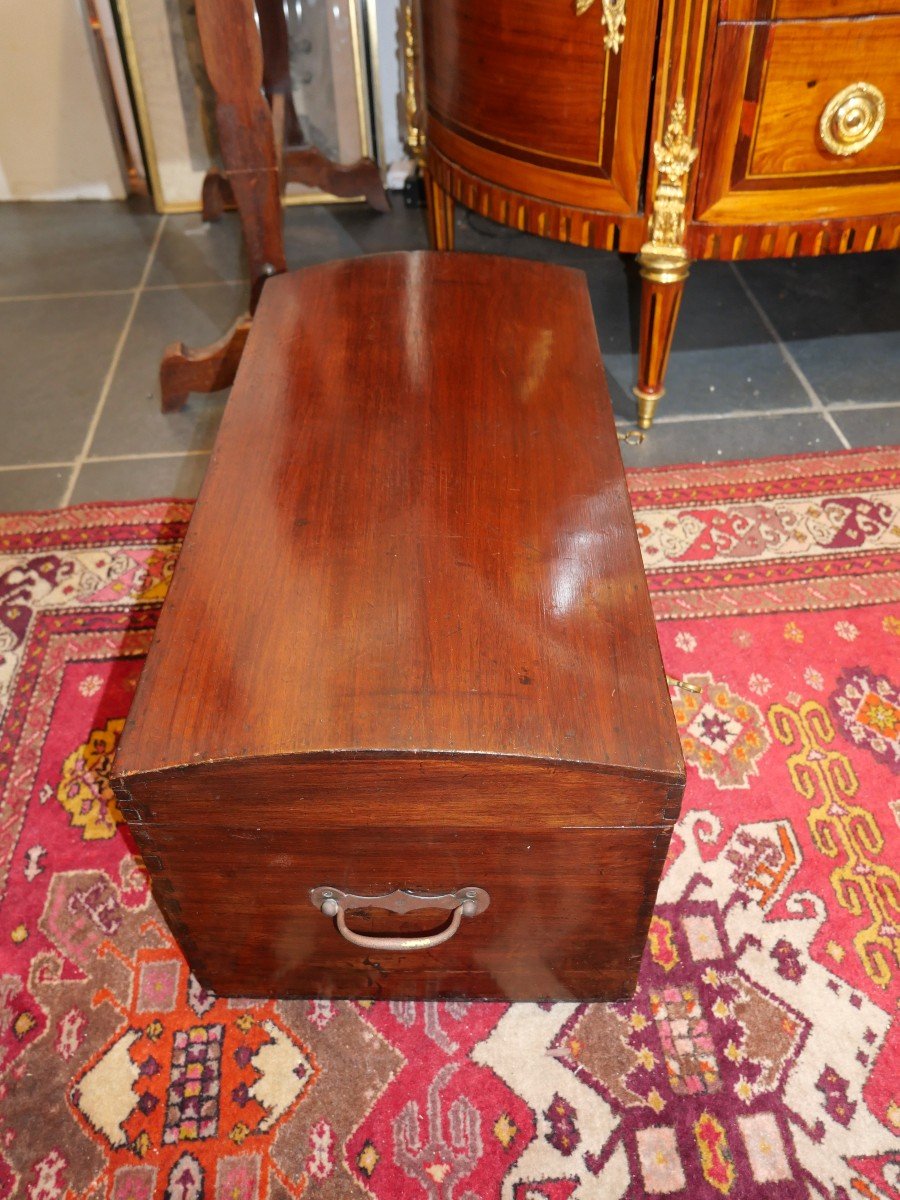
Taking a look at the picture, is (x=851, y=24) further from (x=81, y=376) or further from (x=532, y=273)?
(x=81, y=376)

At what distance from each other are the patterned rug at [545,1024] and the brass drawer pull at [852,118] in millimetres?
628

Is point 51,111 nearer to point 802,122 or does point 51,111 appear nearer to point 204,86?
point 204,86

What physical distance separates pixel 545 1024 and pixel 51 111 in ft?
7.18

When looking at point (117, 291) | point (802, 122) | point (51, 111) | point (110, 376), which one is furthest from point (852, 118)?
point (51, 111)

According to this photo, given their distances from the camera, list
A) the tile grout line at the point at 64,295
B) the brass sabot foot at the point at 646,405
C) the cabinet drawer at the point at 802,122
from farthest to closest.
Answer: the tile grout line at the point at 64,295 < the brass sabot foot at the point at 646,405 < the cabinet drawer at the point at 802,122

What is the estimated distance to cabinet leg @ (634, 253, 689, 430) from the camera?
1.44 m

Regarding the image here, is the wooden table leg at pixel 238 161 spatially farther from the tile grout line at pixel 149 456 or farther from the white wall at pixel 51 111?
the white wall at pixel 51 111

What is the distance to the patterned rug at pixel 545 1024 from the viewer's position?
904 millimetres

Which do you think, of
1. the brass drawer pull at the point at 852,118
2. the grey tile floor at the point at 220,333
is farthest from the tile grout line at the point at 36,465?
the brass drawer pull at the point at 852,118

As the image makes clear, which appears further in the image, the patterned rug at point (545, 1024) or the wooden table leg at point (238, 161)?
the wooden table leg at point (238, 161)

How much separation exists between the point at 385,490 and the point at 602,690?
0.31 meters

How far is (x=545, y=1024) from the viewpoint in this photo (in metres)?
0.99

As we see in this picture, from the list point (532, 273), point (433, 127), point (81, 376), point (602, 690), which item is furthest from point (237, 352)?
point (602, 690)

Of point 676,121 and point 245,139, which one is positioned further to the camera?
point 245,139
